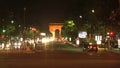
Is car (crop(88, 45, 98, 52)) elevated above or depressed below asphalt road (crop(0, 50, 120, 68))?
above

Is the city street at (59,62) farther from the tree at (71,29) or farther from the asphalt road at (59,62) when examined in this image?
the tree at (71,29)

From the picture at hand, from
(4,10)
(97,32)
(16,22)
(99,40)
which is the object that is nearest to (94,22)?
(97,32)

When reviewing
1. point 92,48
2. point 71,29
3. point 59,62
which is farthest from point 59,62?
point 71,29

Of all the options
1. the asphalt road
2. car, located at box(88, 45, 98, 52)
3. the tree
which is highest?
the tree

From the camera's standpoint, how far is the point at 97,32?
8869 cm

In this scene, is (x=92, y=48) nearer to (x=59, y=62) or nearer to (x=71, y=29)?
(x=59, y=62)

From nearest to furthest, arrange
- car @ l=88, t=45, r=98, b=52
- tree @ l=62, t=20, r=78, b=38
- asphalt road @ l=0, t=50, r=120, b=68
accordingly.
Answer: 1. asphalt road @ l=0, t=50, r=120, b=68
2. car @ l=88, t=45, r=98, b=52
3. tree @ l=62, t=20, r=78, b=38

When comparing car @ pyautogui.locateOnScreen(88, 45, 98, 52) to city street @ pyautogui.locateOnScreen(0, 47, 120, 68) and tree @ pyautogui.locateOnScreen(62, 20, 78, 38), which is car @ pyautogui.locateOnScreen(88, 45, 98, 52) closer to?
city street @ pyautogui.locateOnScreen(0, 47, 120, 68)

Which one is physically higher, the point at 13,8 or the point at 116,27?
the point at 13,8

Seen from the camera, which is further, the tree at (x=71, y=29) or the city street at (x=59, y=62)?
the tree at (x=71, y=29)

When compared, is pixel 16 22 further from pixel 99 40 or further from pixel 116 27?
pixel 116 27

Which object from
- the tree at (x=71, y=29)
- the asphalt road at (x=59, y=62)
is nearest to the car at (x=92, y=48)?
the asphalt road at (x=59, y=62)

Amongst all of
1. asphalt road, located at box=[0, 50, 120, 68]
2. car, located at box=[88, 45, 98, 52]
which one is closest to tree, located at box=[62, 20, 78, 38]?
car, located at box=[88, 45, 98, 52]

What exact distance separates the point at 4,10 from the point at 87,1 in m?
23.3
